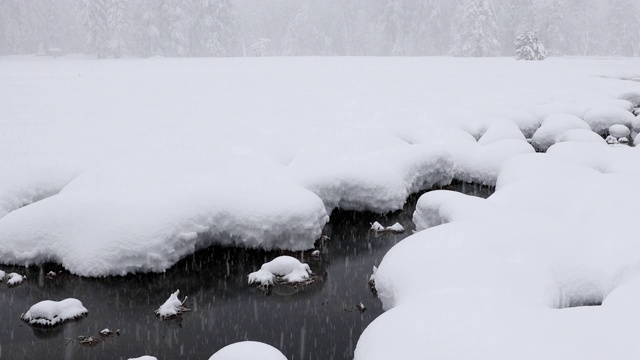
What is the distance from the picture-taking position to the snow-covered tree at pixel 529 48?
92.1 feet

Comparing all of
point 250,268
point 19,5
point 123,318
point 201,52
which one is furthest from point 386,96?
point 19,5

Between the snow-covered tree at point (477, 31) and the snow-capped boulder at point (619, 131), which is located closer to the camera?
the snow-capped boulder at point (619, 131)

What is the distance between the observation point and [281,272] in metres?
6.07

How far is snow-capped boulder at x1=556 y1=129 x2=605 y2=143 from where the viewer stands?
1079cm

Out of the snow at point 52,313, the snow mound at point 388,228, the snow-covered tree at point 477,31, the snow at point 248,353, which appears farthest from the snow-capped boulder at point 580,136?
the snow-covered tree at point 477,31

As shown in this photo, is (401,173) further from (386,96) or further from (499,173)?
(386,96)

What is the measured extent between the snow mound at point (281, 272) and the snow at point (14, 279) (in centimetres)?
259

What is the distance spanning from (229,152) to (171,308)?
401cm

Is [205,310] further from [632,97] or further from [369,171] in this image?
[632,97]

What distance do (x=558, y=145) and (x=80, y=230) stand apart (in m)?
8.33

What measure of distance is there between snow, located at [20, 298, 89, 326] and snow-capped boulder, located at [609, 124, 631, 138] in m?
12.1

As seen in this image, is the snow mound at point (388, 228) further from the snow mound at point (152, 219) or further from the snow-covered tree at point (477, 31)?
the snow-covered tree at point (477, 31)

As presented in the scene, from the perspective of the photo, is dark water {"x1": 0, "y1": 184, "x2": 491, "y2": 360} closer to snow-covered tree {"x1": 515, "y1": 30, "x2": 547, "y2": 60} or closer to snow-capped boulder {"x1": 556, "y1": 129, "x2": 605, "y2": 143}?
snow-capped boulder {"x1": 556, "y1": 129, "x2": 605, "y2": 143}

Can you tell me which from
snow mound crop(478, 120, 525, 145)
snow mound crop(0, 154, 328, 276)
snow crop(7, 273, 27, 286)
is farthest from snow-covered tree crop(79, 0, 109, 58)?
snow crop(7, 273, 27, 286)
